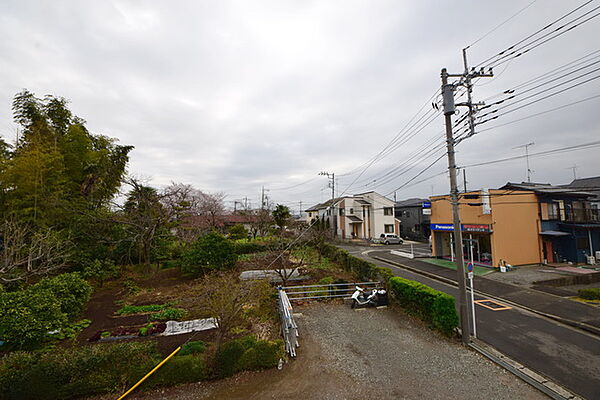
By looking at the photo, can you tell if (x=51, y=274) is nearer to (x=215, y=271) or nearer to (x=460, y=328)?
(x=215, y=271)

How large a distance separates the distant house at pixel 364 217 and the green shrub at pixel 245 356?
26.4 meters

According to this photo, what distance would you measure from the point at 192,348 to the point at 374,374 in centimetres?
441

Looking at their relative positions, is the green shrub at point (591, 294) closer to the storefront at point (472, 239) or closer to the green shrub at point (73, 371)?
the storefront at point (472, 239)

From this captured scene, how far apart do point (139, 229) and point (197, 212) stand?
12.7 metres

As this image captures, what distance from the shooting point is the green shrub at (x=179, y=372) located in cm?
498

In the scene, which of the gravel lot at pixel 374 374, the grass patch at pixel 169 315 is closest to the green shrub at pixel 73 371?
the gravel lot at pixel 374 374

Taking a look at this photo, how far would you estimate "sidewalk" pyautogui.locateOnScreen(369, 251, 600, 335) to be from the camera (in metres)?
7.77

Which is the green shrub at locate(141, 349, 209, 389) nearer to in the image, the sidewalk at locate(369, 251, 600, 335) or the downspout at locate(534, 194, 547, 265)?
the sidewalk at locate(369, 251, 600, 335)

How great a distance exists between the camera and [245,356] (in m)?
5.48

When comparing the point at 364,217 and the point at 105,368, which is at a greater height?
the point at 364,217


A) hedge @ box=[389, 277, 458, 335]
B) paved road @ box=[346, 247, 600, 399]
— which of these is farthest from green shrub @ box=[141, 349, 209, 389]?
paved road @ box=[346, 247, 600, 399]

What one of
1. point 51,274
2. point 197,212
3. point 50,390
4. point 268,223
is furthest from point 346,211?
point 50,390

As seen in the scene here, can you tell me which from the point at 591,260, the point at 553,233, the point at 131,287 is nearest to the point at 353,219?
the point at 553,233

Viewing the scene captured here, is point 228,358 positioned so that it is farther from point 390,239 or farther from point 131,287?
point 390,239
